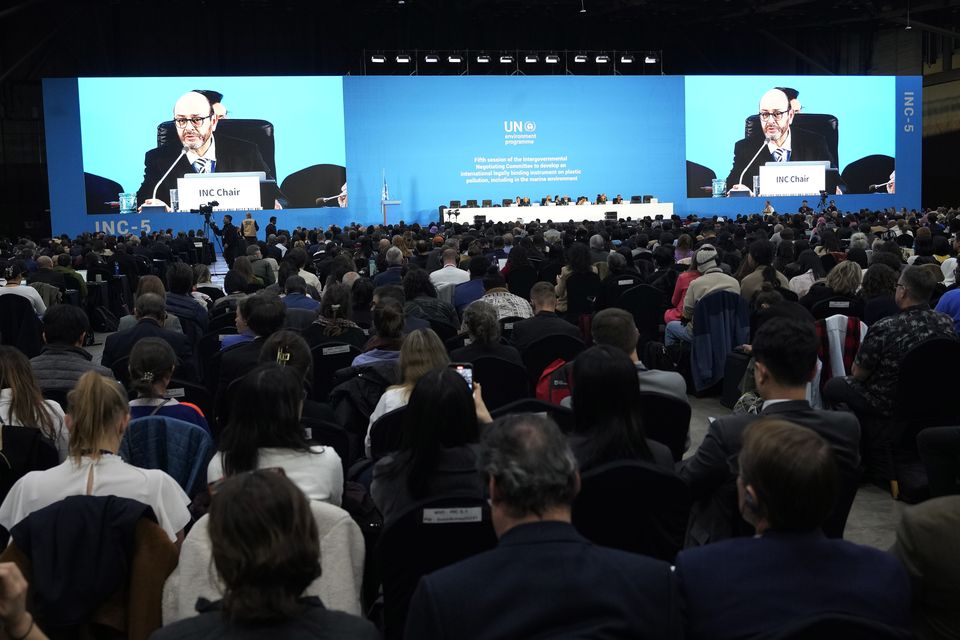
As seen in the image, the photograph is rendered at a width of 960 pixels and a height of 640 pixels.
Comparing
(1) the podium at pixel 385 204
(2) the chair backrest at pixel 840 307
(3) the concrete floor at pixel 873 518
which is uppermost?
(1) the podium at pixel 385 204

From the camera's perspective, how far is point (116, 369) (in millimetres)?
5246

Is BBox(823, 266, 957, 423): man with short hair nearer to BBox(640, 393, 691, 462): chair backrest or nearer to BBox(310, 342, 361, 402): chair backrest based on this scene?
BBox(640, 393, 691, 462): chair backrest

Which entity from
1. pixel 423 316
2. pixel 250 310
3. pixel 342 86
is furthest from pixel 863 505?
pixel 342 86

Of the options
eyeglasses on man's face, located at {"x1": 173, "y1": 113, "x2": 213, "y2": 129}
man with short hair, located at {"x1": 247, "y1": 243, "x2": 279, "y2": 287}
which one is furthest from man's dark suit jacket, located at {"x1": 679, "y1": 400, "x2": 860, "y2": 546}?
eyeglasses on man's face, located at {"x1": 173, "y1": 113, "x2": 213, "y2": 129}

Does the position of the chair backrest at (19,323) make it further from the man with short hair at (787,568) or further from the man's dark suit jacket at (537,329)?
the man with short hair at (787,568)

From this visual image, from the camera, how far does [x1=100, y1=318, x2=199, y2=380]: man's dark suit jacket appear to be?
18.3 feet

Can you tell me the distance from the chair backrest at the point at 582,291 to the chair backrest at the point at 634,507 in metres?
5.08

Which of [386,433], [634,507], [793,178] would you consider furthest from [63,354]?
[793,178]

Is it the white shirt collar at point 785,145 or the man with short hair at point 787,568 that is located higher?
the white shirt collar at point 785,145

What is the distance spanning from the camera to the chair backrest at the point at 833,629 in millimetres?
1683

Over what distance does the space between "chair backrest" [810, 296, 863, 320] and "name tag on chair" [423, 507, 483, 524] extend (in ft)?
13.5

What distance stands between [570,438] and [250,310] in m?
2.69

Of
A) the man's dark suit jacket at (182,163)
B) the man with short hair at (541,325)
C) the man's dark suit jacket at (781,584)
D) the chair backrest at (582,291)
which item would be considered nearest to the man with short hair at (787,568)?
the man's dark suit jacket at (781,584)

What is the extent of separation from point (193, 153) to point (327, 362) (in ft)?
60.7
